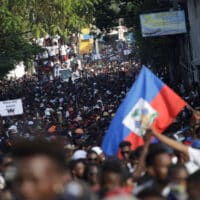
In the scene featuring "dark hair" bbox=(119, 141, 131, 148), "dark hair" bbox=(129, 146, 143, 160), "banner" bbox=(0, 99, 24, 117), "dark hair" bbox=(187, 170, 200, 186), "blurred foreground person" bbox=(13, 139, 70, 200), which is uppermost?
"blurred foreground person" bbox=(13, 139, 70, 200)

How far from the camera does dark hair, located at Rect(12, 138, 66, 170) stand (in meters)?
3.84

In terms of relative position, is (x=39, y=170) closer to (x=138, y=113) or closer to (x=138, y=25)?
(x=138, y=113)

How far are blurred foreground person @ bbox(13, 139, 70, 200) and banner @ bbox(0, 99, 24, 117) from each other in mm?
18227

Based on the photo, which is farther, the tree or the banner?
the tree

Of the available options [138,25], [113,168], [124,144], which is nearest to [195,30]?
[138,25]

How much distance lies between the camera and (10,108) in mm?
22391

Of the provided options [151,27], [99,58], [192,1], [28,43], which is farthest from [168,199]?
[99,58]

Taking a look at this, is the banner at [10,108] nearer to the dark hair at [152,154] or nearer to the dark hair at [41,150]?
the dark hair at [152,154]

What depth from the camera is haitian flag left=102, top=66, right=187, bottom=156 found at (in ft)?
29.8

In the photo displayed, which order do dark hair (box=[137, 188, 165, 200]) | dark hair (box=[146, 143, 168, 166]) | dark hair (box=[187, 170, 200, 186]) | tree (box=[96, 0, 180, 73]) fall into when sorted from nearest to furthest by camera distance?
1. dark hair (box=[137, 188, 165, 200])
2. dark hair (box=[187, 170, 200, 186])
3. dark hair (box=[146, 143, 168, 166])
4. tree (box=[96, 0, 180, 73])

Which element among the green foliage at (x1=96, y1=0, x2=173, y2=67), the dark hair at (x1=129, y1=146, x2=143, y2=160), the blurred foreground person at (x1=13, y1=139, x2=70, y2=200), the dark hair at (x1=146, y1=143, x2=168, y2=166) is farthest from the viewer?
the green foliage at (x1=96, y1=0, x2=173, y2=67)

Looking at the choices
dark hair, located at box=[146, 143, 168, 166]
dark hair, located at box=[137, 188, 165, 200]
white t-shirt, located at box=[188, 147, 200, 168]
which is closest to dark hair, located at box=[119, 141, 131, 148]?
white t-shirt, located at box=[188, 147, 200, 168]

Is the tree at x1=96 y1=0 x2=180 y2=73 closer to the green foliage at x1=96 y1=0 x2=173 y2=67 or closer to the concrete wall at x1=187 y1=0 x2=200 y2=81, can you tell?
the green foliage at x1=96 y1=0 x2=173 y2=67

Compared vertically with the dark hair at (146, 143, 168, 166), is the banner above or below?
below
